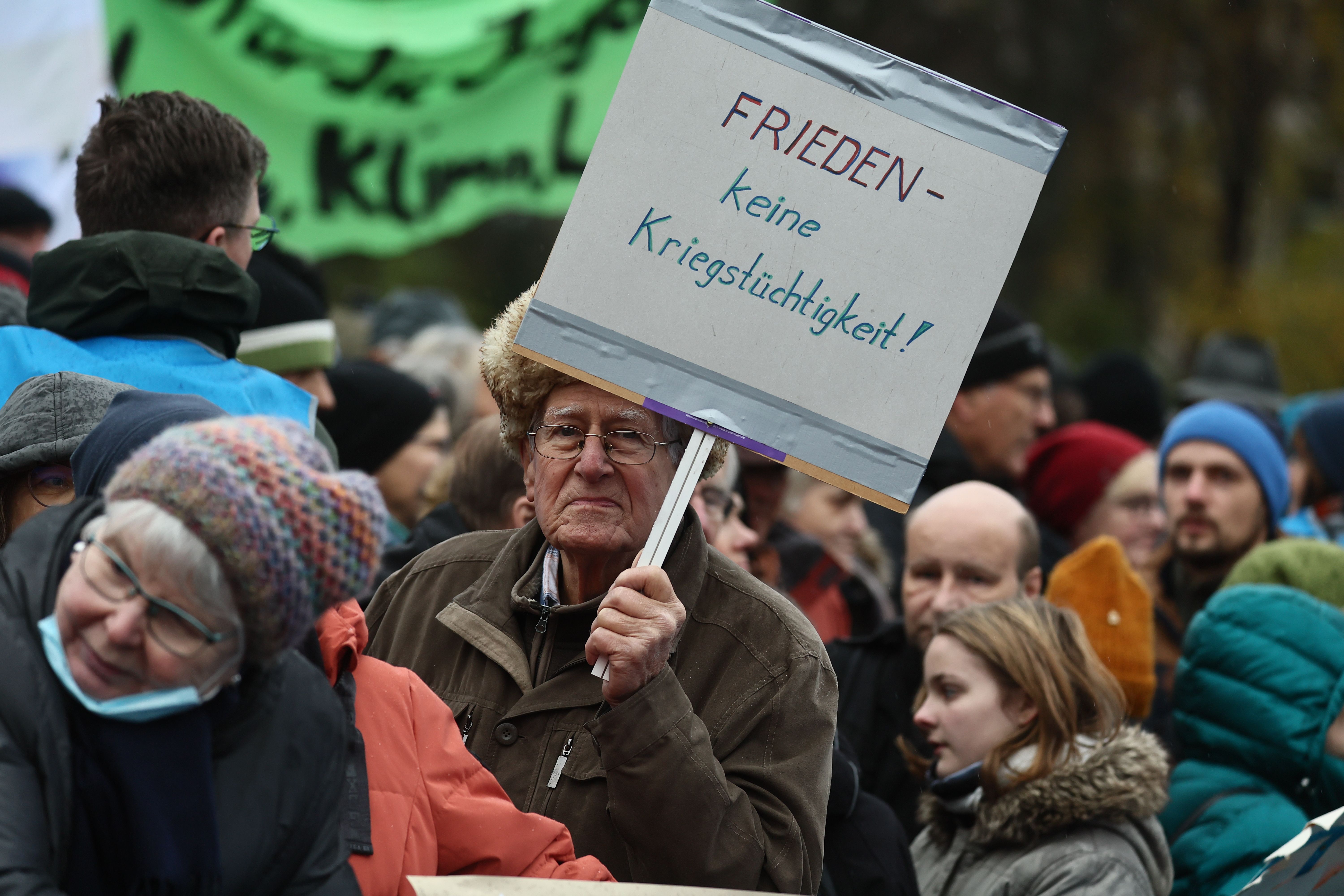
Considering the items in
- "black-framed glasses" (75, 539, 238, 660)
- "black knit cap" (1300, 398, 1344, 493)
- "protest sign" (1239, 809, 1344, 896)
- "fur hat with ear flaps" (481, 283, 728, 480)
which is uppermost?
"black knit cap" (1300, 398, 1344, 493)

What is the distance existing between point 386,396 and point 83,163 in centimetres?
193

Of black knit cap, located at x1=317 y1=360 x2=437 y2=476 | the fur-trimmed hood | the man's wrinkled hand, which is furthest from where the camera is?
black knit cap, located at x1=317 y1=360 x2=437 y2=476

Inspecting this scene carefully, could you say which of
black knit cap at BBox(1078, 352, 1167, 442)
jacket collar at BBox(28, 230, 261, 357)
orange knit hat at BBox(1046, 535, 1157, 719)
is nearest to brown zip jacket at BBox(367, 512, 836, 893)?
jacket collar at BBox(28, 230, 261, 357)

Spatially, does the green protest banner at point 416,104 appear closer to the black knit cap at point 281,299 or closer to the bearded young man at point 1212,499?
the black knit cap at point 281,299

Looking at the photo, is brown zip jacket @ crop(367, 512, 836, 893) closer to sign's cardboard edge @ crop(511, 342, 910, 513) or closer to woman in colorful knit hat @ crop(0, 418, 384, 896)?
sign's cardboard edge @ crop(511, 342, 910, 513)

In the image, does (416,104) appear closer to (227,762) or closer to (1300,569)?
(1300,569)

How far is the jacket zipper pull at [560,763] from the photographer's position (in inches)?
107

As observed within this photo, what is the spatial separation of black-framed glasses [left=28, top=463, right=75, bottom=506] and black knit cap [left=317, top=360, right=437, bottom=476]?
2.60m

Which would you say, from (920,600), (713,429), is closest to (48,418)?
(713,429)

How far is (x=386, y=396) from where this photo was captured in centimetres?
532

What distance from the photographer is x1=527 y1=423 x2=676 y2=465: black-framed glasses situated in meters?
2.87

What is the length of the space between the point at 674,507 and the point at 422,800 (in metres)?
0.69

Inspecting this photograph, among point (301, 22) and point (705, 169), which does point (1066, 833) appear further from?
point (301, 22)

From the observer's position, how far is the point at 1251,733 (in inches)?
150
